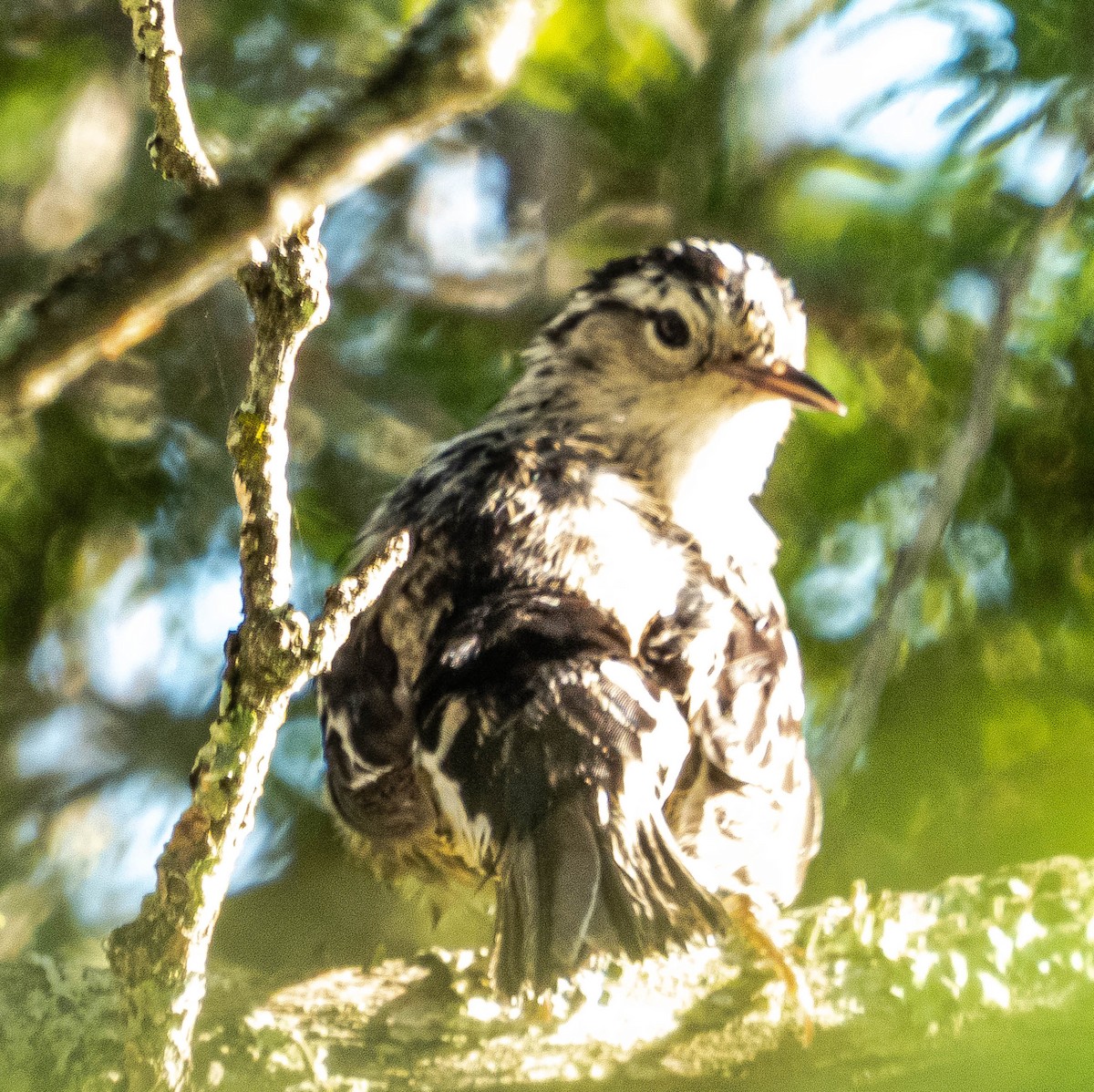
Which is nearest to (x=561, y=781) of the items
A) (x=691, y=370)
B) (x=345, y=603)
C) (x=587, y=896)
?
(x=587, y=896)

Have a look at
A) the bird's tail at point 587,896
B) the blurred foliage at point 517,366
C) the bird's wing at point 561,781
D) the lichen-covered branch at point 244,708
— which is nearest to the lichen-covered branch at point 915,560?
the blurred foliage at point 517,366

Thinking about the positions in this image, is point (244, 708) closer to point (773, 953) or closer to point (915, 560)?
point (773, 953)

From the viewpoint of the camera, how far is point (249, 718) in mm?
1878

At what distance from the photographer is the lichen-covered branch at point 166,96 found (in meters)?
1.49

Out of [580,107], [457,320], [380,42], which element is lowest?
[457,320]

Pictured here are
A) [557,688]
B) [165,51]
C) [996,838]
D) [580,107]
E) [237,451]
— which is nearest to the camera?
[165,51]

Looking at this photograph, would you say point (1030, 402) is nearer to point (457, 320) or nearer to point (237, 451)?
point (457, 320)

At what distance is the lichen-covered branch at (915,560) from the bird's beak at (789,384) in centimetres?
110

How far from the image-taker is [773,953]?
119 inches

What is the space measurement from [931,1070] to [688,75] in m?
3.06

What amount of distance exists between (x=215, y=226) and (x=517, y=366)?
131 inches

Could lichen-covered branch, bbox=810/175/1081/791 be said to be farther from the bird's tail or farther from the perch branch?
the perch branch

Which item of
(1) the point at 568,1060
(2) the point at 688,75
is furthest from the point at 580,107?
(1) the point at 568,1060

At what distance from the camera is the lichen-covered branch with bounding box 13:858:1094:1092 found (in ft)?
9.14
